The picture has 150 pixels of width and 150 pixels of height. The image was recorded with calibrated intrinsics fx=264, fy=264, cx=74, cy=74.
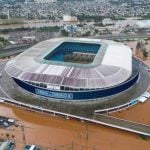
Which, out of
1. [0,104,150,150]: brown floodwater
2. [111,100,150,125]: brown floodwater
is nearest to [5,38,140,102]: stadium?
[111,100,150,125]: brown floodwater

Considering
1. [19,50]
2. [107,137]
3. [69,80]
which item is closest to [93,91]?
[69,80]

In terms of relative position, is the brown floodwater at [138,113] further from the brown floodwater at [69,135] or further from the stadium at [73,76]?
the brown floodwater at [69,135]

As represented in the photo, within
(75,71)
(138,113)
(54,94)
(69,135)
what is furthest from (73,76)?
(138,113)

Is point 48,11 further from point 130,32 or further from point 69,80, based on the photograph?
point 69,80

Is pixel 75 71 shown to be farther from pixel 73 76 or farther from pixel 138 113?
pixel 138 113

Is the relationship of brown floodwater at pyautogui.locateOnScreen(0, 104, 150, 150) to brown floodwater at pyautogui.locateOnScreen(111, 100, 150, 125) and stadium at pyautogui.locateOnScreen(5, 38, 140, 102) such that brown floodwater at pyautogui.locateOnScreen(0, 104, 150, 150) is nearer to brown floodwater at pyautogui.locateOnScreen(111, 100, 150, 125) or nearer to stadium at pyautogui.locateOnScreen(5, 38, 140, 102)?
brown floodwater at pyautogui.locateOnScreen(111, 100, 150, 125)
